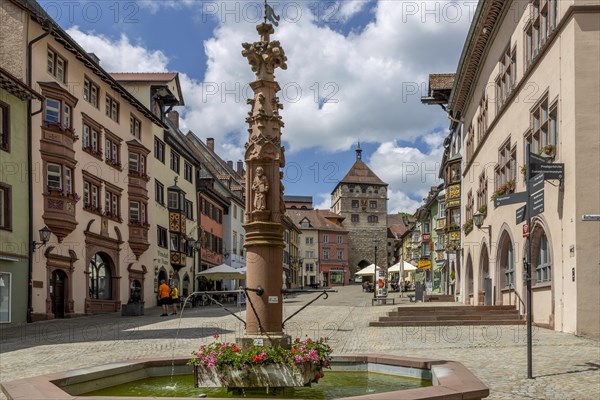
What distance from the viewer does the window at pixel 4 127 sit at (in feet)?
85.0

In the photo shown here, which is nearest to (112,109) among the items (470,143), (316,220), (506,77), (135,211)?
(135,211)

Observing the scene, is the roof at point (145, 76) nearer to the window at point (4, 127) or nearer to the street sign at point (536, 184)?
the window at point (4, 127)

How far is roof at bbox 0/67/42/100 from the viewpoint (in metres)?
25.0

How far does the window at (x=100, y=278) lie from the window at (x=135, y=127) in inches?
309

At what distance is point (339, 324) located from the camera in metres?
24.8

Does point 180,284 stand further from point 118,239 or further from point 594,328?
point 594,328

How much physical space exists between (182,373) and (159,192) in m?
35.8

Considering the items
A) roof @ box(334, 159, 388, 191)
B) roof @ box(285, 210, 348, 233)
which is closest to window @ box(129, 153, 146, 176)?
roof @ box(285, 210, 348, 233)

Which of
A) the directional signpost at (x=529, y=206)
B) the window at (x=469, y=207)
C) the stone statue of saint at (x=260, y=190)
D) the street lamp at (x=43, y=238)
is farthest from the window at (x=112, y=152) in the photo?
the stone statue of saint at (x=260, y=190)

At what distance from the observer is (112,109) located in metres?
37.8

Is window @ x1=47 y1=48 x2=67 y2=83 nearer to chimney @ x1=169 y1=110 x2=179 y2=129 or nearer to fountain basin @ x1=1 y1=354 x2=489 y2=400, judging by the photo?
fountain basin @ x1=1 y1=354 x2=489 y2=400

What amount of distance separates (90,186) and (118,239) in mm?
4560

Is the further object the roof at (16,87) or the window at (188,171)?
the window at (188,171)

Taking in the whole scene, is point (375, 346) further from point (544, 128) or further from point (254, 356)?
point (254, 356)
